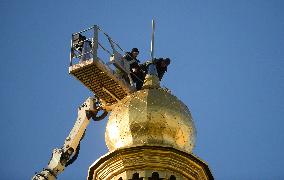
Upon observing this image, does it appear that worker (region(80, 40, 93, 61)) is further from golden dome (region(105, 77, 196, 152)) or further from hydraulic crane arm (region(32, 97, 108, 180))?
golden dome (region(105, 77, 196, 152))

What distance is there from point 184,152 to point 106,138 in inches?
80.1

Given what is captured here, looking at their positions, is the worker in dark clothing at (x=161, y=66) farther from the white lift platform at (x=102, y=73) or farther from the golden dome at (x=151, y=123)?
the golden dome at (x=151, y=123)

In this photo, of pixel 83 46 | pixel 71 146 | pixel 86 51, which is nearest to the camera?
pixel 86 51

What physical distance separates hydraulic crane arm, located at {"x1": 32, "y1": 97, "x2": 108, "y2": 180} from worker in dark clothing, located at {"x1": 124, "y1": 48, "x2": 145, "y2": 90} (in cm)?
464

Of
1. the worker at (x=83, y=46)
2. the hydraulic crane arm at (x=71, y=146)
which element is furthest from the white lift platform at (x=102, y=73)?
the hydraulic crane arm at (x=71, y=146)

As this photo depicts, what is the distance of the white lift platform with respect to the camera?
22.3m

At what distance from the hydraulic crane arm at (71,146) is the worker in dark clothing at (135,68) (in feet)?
15.2

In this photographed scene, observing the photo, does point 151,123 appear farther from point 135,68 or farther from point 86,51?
point 86,51

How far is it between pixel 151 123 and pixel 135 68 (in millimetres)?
6933

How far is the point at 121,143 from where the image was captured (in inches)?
635

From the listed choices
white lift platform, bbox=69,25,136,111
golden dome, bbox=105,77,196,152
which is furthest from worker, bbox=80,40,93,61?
golden dome, bbox=105,77,196,152

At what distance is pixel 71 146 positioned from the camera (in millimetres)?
28906

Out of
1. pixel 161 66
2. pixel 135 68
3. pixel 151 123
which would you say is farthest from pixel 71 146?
pixel 151 123

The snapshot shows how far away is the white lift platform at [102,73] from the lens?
22.3 meters
